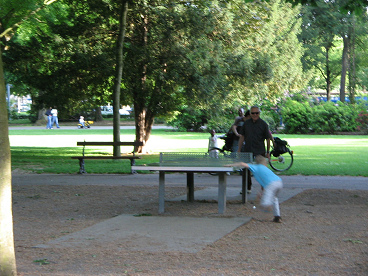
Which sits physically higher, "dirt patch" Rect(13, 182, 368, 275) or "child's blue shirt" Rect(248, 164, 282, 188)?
"child's blue shirt" Rect(248, 164, 282, 188)

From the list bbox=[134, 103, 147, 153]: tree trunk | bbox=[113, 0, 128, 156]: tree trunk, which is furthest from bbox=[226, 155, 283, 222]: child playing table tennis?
bbox=[134, 103, 147, 153]: tree trunk

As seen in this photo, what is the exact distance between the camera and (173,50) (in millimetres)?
21109

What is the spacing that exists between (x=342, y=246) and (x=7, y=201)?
13.1 ft

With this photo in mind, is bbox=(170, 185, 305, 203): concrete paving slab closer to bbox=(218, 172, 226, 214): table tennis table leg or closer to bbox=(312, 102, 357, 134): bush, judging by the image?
bbox=(218, 172, 226, 214): table tennis table leg

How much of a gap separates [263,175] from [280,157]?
28.6ft

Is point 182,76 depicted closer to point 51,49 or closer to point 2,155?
point 51,49

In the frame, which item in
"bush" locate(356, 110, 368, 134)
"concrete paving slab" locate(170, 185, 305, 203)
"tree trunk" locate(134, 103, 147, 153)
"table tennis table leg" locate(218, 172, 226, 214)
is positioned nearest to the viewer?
"table tennis table leg" locate(218, 172, 226, 214)

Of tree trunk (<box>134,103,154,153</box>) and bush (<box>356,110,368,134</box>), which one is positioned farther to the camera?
bush (<box>356,110,368,134</box>)

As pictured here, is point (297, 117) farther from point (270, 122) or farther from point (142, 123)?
point (142, 123)

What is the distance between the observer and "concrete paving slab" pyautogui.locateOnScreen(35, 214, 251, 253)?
7074mm

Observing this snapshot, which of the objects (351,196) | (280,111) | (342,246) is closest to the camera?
(342,246)

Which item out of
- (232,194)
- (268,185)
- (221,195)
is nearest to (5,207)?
(268,185)

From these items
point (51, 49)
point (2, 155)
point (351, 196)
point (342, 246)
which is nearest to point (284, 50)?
point (51, 49)

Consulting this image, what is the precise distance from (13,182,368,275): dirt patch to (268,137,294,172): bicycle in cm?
471
